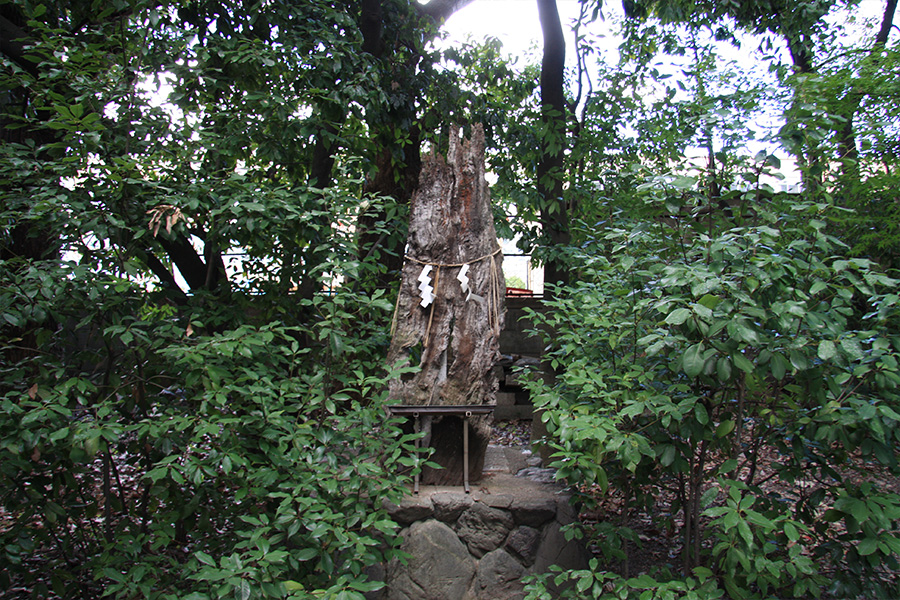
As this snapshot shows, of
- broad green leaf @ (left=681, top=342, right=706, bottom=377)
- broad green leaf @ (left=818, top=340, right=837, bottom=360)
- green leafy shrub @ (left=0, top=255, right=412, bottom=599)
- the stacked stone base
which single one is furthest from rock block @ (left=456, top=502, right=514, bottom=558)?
broad green leaf @ (left=818, top=340, right=837, bottom=360)

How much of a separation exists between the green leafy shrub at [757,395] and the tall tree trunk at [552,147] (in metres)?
2.01

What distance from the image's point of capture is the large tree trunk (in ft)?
11.6

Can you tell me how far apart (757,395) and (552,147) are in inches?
112

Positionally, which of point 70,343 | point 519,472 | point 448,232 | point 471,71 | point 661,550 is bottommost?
point 661,550

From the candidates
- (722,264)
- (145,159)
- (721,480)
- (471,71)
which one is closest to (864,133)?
(471,71)

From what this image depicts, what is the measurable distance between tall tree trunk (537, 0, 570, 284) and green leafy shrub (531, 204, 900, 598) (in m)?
2.01

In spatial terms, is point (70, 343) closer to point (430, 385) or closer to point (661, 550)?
point (430, 385)

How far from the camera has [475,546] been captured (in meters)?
3.21

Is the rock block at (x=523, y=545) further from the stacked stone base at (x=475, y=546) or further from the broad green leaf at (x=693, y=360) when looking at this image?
the broad green leaf at (x=693, y=360)

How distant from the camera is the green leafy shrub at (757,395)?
2145mm

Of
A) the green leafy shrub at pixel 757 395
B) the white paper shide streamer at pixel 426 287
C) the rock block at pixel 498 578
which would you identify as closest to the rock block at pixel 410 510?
the rock block at pixel 498 578

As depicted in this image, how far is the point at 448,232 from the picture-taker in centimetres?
379

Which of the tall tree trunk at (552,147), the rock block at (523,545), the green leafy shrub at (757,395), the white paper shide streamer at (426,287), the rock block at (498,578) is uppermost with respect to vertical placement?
the tall tree trunk at (552,147)

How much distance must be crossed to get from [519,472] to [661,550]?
1.10 m
